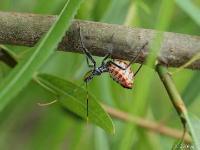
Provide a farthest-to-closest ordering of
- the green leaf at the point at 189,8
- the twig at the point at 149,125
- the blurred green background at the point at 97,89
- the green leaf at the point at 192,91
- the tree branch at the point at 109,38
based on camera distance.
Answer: the twig at the point at 149,125, the blurred green background at the point at 97,89, the green leaf at the point at 192,91, the green leaf at the point at 189,8, the tree branch at the point at 109,38

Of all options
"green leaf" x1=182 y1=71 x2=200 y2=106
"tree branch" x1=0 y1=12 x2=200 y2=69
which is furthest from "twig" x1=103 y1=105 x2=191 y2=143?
"tree branch" x1=0 y1=12 x2=200 y2=69

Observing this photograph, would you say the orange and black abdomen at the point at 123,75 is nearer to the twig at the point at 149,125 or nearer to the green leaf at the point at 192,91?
the green leaf at the point at 192,91

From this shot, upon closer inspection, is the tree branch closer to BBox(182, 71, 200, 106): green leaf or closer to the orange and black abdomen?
the orange and black abdomen

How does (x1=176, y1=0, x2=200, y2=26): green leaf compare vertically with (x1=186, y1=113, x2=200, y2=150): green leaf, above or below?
above

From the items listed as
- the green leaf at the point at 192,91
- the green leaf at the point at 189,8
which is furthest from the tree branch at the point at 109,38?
the green leaf at the point at 192,91

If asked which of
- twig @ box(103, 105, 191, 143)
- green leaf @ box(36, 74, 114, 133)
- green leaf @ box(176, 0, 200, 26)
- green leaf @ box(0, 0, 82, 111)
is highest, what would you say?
twig @ box(103, 105, 191, 143)

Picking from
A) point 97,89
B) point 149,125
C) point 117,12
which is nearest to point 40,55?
point 117,12

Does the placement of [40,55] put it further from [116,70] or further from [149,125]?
[149,125]

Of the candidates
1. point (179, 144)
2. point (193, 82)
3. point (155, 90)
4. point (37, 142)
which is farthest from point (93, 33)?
point (155, 90)
